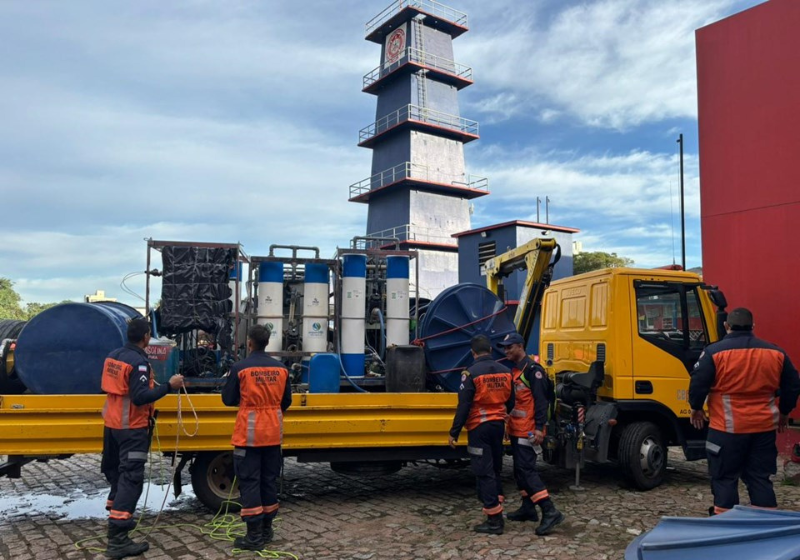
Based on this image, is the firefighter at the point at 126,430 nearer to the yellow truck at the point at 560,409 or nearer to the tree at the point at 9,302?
the yellow truck at the point at 560,409

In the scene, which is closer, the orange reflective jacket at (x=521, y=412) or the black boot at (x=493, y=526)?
the black boot at (x=493, y=526)

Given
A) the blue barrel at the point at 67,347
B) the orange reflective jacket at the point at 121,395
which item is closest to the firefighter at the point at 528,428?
the orange reflective jacket at the point at 121,395

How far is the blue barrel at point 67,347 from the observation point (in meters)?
5.91

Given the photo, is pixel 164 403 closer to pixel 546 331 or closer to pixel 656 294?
pixel 546 331

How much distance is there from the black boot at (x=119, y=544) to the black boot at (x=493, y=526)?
9.64 feet

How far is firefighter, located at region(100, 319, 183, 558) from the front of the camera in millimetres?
4891

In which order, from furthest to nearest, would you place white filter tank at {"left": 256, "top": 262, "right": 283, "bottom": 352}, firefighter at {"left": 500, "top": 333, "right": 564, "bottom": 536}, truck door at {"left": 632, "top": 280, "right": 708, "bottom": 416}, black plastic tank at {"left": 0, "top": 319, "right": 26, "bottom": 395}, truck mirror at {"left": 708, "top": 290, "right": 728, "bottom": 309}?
white filter tank at {"left": 256, "top": 262, "right": 283, "bottom": 352}, truck door at {"left": 632, "top": 280, "right": 708, "bottom": 416}, truck mirror at {"left": 708, "top": 290, "right": 728, "bottom": 309}, black plastic tank at {"left": 0, "top": 319, "right": 26, "bottom": 395}, firefighter at {"left": 500, "top": 333, "right": 564, "bottom": 536}

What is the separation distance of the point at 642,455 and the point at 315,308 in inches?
166

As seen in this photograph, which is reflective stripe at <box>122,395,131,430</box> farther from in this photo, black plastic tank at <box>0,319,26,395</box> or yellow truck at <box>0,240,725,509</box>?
black plastic tank at <box>0,319,26,395</box>

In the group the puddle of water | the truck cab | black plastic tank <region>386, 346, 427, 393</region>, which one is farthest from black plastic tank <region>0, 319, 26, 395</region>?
the truck cab

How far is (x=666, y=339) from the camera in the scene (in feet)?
23.1

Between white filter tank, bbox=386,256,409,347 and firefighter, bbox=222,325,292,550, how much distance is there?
2.51m

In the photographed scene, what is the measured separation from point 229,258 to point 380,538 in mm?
3613

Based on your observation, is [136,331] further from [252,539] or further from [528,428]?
[528,428]
